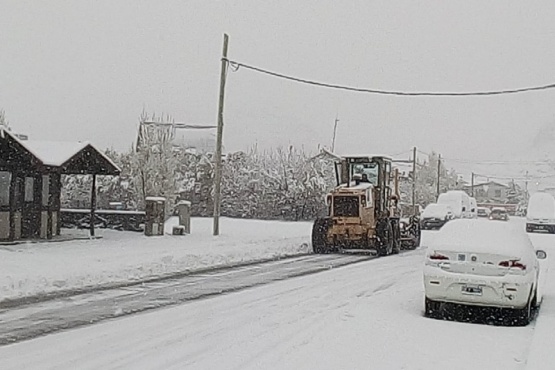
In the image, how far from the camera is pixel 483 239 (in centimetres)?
1270

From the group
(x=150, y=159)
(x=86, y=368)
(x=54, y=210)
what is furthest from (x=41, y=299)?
(x=150, y=159)

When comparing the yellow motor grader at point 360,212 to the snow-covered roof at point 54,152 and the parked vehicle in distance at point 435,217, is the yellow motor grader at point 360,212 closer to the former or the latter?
the snow-covered roof at point 54,152

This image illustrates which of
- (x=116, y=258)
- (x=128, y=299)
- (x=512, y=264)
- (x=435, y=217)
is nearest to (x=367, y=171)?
(x=116, y=258)

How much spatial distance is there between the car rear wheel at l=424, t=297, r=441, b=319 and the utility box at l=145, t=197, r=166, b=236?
20573 millimetres

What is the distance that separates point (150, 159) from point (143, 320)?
41622mm

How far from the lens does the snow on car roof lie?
40.5 feet

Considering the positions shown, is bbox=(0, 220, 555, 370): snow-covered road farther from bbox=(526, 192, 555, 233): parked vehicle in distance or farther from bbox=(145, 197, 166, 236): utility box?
bbox=(526, 192, 555, 233): parked vehicle in distance

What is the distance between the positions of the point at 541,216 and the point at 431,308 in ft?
141

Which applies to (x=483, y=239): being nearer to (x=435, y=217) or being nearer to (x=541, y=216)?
(x=435, y=217)

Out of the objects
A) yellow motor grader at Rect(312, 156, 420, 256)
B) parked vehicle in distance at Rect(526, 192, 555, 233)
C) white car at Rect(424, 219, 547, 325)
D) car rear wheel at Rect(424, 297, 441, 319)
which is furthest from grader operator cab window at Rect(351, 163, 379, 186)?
parked vehicle in distance at Rect(526, 192, 555, 233)

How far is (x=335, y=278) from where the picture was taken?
743 inches

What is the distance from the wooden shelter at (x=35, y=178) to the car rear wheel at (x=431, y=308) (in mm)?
16705

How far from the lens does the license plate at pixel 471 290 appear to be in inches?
477

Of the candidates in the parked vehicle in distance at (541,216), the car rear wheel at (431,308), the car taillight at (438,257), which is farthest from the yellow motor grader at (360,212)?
the parked vehicle in distance at (541,216)
